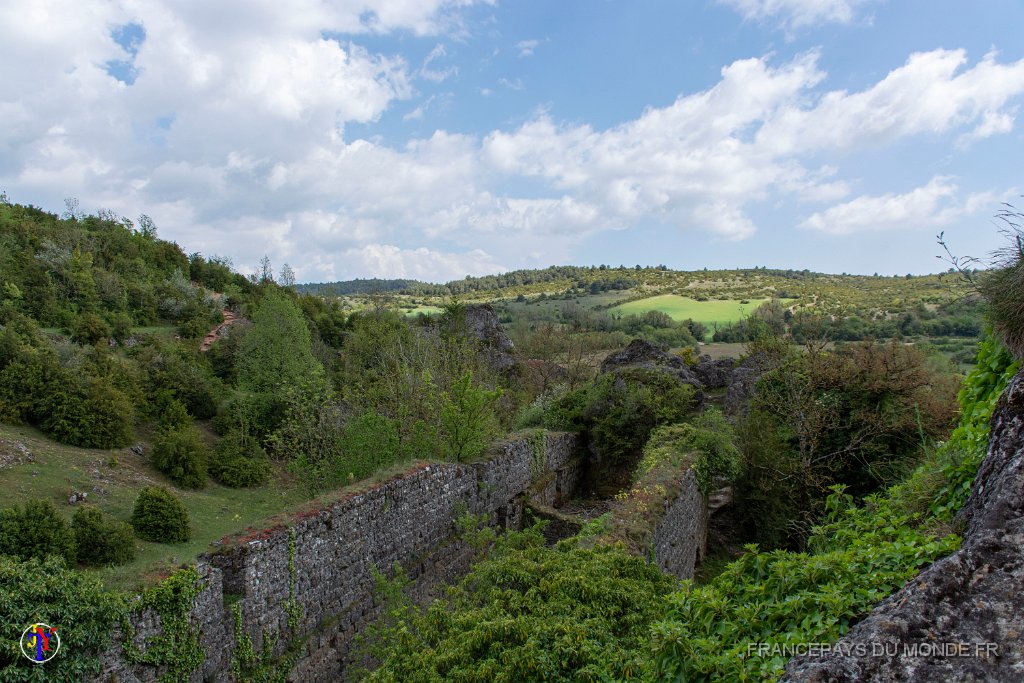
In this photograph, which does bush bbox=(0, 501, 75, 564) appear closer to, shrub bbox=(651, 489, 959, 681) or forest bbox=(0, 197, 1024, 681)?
forest bbox=(0, 197, 1024, 681)

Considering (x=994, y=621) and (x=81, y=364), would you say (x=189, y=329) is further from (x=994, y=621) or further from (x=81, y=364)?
(x=994, y=621)

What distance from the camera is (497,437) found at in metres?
15.3

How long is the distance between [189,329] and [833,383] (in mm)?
41148

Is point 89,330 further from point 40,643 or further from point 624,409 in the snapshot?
point 40,643

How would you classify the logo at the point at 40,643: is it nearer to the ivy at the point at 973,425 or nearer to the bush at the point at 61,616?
the bush at the point at 61,616

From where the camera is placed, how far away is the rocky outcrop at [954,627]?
2.09m

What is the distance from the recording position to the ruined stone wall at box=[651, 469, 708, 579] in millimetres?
9023

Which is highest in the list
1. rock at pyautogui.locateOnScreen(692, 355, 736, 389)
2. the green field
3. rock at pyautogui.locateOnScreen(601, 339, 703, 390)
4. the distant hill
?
the distant hill

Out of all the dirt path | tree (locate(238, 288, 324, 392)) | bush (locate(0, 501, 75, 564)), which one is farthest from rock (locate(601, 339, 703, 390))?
the dirt path

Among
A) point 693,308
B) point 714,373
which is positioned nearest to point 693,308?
point 693,308

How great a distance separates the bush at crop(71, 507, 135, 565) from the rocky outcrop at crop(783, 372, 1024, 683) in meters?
16.4

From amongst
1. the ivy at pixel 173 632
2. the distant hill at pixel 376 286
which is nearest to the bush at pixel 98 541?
the ivy at pixel 173 632

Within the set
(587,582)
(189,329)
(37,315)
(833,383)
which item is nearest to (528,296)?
(189,329)

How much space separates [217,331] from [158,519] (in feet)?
96.3
